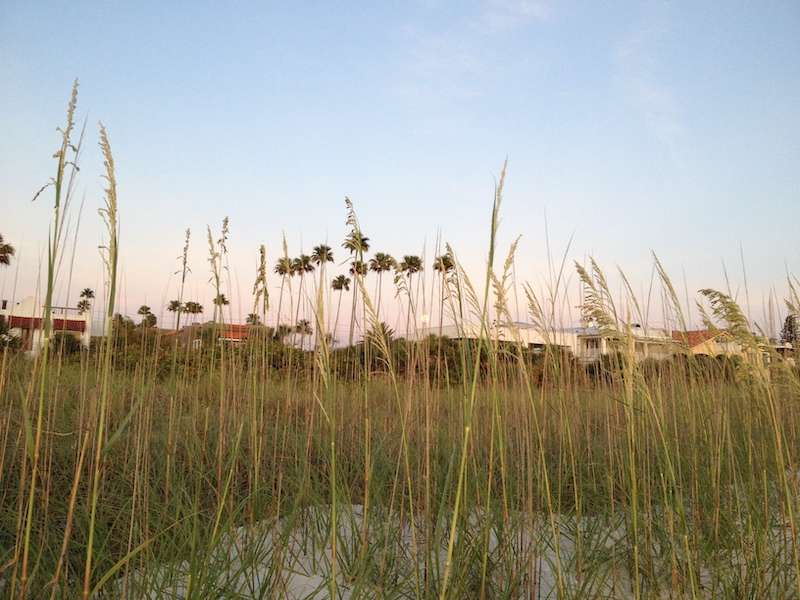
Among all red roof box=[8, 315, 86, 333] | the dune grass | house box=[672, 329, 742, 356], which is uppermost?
red roof box=[8, 315, 86, 333]

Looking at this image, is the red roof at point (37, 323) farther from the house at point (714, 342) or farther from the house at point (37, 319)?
the house at point (714, 342)

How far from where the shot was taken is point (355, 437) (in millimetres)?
3729

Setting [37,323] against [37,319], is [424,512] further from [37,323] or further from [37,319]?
[37,323]

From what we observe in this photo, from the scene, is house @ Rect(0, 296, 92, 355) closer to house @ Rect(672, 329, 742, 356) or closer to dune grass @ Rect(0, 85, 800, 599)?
dune grass @ Rect(0, 85, 800, 599)

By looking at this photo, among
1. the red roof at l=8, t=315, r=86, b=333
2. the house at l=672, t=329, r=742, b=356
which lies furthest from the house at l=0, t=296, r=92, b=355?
the house at l=672, t=329, r=742, b=356

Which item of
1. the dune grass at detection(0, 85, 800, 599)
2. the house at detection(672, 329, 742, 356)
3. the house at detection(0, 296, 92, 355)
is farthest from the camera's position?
the house at detection(0, 296, 92, 355)

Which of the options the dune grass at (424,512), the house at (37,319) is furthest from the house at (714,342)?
the house at (37,319)

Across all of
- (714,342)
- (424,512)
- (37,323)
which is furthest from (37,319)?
(714,342)

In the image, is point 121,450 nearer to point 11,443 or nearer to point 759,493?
point 11,443

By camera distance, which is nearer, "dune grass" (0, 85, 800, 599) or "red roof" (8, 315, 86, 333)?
"dune grass" (0, 85, 800, 599)

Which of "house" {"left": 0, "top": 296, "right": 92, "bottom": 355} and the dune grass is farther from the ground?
"house" {"left": 0, "top": 296, "right": 92, "bottom": 355}

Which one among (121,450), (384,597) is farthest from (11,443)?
(384,597)

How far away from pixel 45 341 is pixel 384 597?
1.16 meters

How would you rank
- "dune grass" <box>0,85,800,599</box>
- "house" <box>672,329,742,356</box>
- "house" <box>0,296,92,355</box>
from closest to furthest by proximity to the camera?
1. "dune grass" <box>0,85,800,599</box>
2. "house" <box>672,329,742,356</box>
3. "house" <box>0,296,92,355</box>
